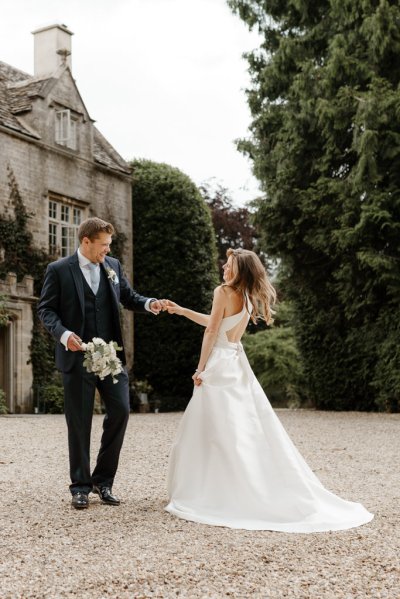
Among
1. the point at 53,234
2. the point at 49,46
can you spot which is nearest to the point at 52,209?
the point at 53,234

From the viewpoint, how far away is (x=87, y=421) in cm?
492

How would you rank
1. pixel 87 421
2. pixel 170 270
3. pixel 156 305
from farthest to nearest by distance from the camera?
pixel 170 270 < pixel 156 305 < pixel 87 421

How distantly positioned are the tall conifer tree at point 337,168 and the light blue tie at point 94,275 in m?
9.03

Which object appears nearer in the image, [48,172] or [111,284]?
[111,284]

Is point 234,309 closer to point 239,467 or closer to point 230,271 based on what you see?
point 230,271

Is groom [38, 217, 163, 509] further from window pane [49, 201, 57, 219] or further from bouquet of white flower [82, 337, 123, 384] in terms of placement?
window pane [49, 201, 57, 219]

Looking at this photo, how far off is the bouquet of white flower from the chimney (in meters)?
16.3

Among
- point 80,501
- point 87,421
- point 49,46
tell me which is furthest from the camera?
point 49,46

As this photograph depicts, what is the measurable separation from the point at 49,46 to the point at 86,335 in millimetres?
16498

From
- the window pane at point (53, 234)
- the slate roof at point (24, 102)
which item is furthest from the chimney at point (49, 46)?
the window pane at point (53, 234)

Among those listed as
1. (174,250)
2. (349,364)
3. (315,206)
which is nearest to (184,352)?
(174,250)

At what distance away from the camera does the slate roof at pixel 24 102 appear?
1736 centimetres

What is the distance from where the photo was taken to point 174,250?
67.9ft

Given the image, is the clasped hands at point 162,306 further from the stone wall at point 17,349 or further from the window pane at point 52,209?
the window pane at point 52,209
